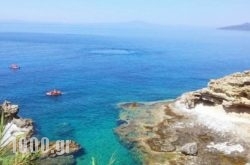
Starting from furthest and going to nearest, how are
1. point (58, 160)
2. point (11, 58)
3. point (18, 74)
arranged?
1. point (11, 58)
2. point (18, 74)
3. point (58, 160)

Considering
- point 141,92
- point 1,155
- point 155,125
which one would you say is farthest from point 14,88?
point 1,155

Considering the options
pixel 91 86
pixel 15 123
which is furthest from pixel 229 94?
pixel 91 86

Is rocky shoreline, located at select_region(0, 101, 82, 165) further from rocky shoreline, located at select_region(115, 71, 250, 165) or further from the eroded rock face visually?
the eroded rock face

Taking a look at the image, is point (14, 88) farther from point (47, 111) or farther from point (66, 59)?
point (66, 59)

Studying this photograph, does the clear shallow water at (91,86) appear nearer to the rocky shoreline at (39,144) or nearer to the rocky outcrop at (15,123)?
the rocky shoreline at (39,144)

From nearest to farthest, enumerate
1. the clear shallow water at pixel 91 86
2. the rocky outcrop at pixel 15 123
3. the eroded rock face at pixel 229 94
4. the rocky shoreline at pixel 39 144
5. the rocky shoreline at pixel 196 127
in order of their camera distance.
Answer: the rocky shoreline at pixel 39 144, the rocky shoreline at pixel 196 127, the rocky outcrop at pixel 15 123, the clear shallow water at pixel 91 86, the eroded rock face at pixel 229 94

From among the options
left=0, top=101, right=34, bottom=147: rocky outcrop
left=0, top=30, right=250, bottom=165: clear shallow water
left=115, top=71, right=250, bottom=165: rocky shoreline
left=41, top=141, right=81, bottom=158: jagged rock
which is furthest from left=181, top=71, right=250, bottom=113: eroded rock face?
left=0, top=101, right=34, bottom=147: rocky outcrop

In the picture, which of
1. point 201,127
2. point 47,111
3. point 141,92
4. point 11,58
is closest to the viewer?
point 201,127

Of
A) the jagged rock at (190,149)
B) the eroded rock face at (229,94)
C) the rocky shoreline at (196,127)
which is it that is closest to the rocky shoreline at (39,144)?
the rocky shoreline at (196,127)
